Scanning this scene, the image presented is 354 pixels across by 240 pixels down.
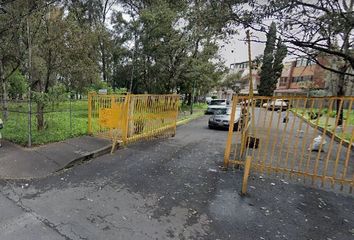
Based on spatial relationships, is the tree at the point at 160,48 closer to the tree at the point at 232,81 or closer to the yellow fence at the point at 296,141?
the yellow fence at the point at 296,141

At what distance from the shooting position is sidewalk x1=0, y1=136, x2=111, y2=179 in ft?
17.0

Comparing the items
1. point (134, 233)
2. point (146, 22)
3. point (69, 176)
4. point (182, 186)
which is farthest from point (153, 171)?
point (146, 22)

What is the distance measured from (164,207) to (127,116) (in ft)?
13.7

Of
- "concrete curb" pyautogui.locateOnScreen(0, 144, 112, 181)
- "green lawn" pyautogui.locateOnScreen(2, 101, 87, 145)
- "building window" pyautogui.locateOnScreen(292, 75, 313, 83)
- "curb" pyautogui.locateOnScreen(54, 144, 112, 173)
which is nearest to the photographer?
"concrete curb" pyautogui.locateOnScreen(0, 144, 112, 181)

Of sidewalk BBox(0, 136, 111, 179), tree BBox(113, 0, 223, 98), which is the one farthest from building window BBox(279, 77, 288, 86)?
sidewalk BBox(0, 136, 111, 179)

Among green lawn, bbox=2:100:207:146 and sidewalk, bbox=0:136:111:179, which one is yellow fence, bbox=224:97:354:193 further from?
green lawn, bbox=2:100:207:146

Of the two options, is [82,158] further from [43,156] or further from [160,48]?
[160,48]

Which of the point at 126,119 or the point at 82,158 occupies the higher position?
the point at 126,119

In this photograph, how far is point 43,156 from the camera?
19.6 ft

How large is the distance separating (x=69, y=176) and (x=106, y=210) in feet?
5.88

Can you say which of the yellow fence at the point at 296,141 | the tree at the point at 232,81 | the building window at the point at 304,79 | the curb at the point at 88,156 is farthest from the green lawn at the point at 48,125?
the tree at the point at 232,81

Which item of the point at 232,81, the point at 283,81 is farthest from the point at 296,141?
the point at 283,81

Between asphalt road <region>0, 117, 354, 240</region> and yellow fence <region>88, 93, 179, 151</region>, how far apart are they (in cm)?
196

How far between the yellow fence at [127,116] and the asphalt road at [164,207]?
6.43ft
